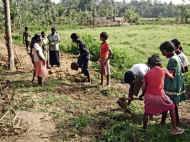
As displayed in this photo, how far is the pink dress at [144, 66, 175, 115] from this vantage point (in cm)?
711

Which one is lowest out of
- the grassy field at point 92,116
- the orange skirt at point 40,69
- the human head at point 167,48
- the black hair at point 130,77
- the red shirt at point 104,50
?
the grassy field at point 92,116

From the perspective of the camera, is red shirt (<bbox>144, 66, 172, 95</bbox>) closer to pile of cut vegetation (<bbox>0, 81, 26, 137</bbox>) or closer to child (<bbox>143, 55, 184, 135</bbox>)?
child (<bbox>143, 55, 184, 135</bbox>)

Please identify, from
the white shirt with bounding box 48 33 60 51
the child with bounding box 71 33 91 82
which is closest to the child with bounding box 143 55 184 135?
the child with bounding box 71 33 91 82

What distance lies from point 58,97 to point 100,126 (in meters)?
2.36

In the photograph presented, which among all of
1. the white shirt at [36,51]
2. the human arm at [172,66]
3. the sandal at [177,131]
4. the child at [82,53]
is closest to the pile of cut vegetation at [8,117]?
the white shirt at [36,51]

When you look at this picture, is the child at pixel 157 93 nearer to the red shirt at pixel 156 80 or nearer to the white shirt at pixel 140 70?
the red shirt at pixel 156 80

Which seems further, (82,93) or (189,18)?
(189,18)

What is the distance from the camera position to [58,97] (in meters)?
10.1

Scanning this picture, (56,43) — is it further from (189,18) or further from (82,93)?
(189,18)

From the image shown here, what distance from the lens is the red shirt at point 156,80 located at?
23.3ft

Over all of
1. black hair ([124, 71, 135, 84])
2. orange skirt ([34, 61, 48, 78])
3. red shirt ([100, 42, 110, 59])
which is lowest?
orange skirt ([34, 61, 48, 78])

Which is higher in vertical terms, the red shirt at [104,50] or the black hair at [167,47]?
the black hair at [167,47]

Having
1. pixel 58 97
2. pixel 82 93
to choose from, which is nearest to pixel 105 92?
pixel 82 93

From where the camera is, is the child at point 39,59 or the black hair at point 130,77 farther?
the child at point 39,59
